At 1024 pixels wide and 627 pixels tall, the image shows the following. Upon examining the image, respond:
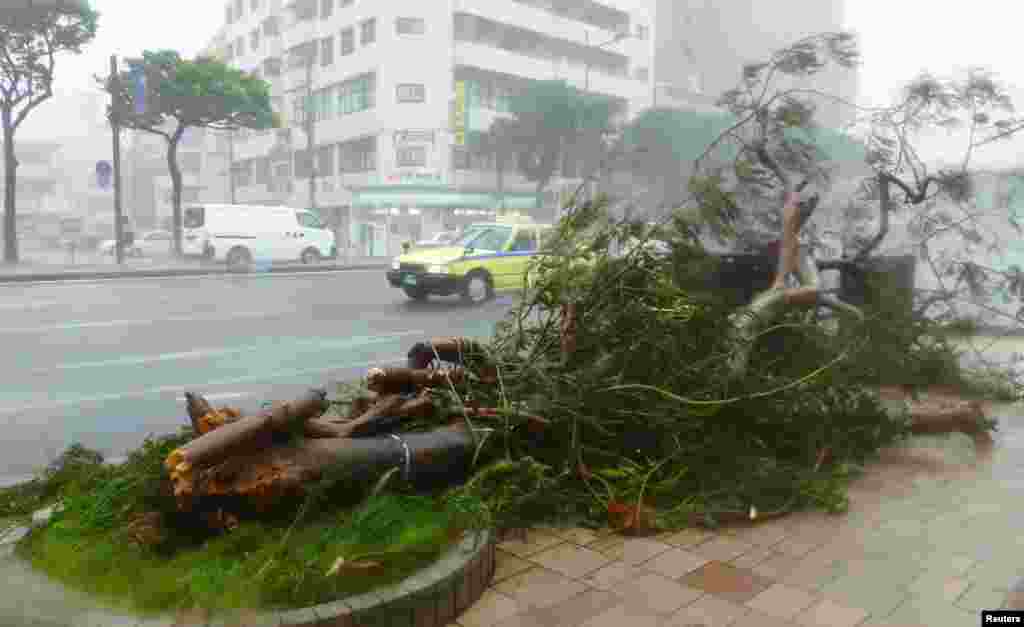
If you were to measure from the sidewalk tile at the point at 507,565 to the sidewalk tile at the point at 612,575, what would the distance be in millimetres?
256

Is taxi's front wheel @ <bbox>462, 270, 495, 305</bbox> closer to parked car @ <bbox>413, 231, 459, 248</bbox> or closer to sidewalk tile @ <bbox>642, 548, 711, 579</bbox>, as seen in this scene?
parked car @ <bbox>413, 231, 459, 248</bbox>

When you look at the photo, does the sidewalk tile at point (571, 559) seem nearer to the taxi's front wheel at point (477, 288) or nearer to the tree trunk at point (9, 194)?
the taxi's front wheel at point (477, 288)

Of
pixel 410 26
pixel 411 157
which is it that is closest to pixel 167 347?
pixel 411 157

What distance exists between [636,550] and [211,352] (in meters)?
6.81

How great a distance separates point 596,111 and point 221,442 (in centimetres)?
3388

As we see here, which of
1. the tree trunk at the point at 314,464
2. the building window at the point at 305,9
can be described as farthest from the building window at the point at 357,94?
the tree trunk at the point at 314,464

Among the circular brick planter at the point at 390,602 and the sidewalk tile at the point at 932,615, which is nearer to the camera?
the circular brick planter at the point at 390,602

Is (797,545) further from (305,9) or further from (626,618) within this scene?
(305,9)

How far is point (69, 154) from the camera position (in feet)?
217

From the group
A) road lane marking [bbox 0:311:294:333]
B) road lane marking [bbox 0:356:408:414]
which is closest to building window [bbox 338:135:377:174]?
road lane marking [bbox 0:311:294:333]

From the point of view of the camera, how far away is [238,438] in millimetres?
2609

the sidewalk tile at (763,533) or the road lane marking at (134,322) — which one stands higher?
the road lane marking at (134,322)

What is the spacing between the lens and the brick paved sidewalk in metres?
2.65

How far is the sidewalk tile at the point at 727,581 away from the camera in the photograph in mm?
2826
